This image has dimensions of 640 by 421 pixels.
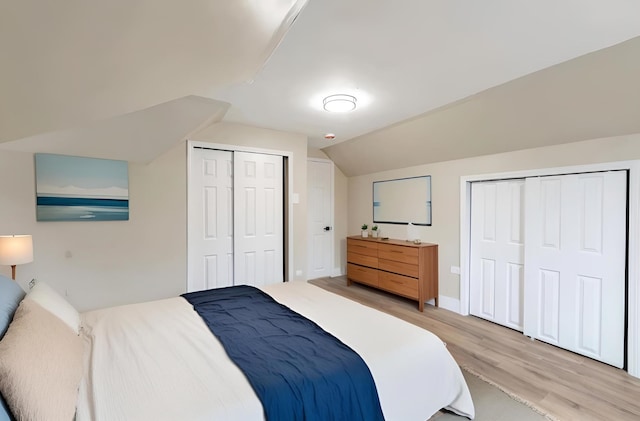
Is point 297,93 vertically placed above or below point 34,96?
above

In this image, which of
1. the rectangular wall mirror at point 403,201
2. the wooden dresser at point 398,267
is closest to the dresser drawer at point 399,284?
the wooden dresser at point 398,267

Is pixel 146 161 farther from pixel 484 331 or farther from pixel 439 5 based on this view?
pixel 484 331

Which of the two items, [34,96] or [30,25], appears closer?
[30,25]

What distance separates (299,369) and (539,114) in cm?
291

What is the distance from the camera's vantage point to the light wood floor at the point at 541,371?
6.61 ft

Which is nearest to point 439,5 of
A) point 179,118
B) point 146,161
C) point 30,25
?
point 30,25

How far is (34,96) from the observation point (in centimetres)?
133

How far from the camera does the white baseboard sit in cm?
383

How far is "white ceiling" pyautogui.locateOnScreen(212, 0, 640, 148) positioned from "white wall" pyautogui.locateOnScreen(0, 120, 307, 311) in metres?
1.17

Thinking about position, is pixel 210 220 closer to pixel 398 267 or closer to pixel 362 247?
pixel 362 247

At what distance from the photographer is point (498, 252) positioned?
11.3ft

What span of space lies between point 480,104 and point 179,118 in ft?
9.47

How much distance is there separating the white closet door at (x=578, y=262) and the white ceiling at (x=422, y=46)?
1296 millimetres

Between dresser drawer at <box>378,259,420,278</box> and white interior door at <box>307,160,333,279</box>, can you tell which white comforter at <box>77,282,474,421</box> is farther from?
white interior door at <box>307,160,333,279</box>
